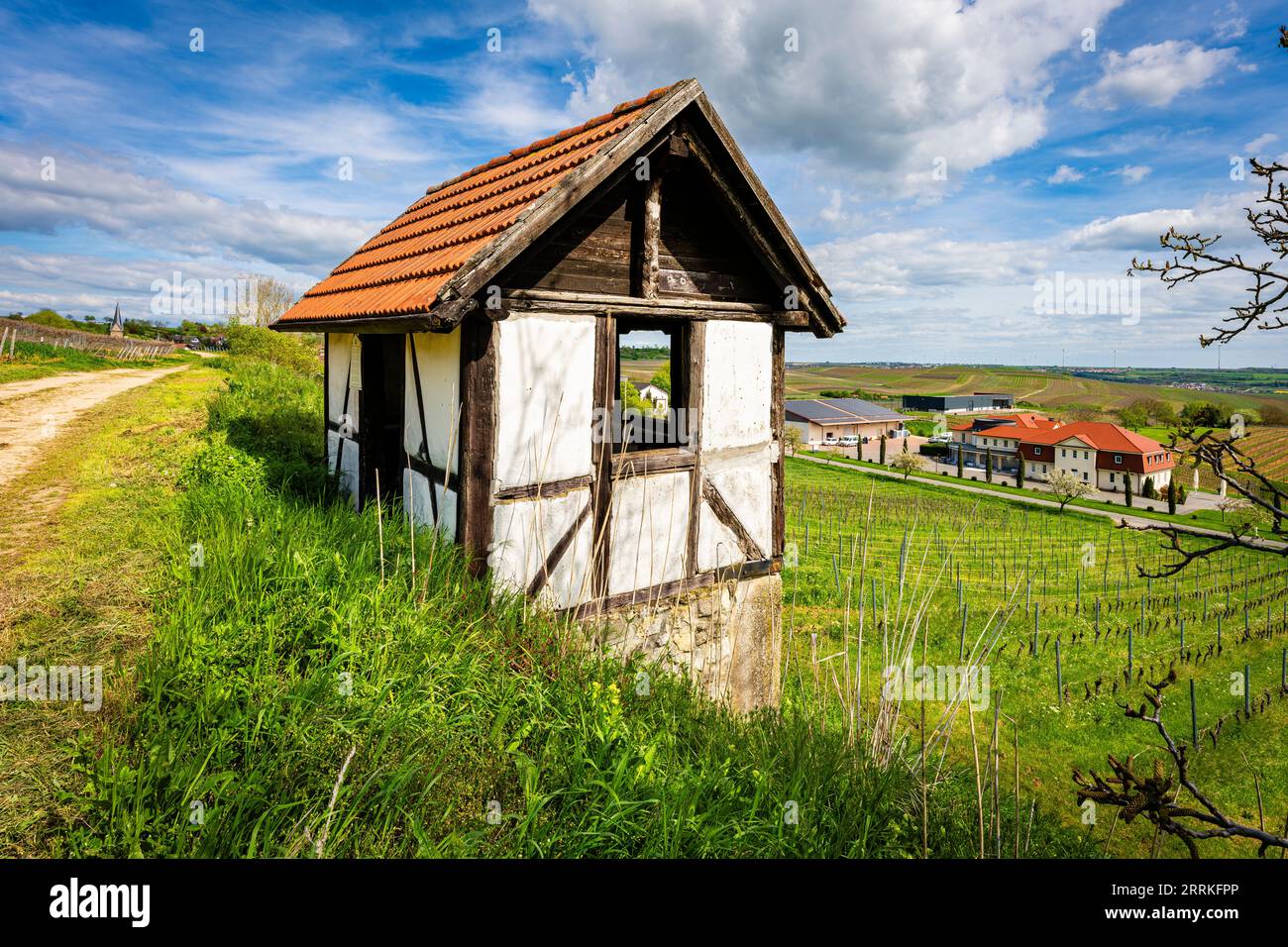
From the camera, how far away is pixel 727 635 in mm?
7066

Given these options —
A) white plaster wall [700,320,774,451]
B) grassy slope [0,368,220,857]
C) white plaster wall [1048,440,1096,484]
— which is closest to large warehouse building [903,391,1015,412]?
white plaster wall [1048,440,1096,484]

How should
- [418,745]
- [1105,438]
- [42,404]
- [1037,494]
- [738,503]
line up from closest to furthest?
1. [418,745]
2. [738,503]
3. [42,404]
4. [1037,494]
5. [1105,438]

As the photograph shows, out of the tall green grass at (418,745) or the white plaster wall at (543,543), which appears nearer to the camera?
the tall green grass at (418,745)

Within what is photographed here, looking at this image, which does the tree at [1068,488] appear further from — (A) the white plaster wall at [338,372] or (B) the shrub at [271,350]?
(A) the white plaster wall at [338,372]

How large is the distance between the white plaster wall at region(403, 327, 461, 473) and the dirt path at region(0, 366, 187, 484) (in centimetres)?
542

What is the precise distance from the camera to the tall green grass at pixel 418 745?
107 inches

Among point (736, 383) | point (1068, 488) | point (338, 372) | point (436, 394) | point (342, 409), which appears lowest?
point (1068, 488)

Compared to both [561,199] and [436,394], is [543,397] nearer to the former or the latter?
[436,394]

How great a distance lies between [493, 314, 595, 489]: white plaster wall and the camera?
545 cm

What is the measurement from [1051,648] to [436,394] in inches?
781

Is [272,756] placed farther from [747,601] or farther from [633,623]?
[747,601]

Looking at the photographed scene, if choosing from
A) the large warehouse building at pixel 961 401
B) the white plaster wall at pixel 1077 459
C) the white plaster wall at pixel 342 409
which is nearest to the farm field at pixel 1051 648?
the white plaster wall at pixel 342 409

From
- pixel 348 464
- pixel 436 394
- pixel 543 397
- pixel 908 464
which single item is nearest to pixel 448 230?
pixel 436 394

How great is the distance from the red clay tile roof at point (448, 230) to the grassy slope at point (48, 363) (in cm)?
1600
